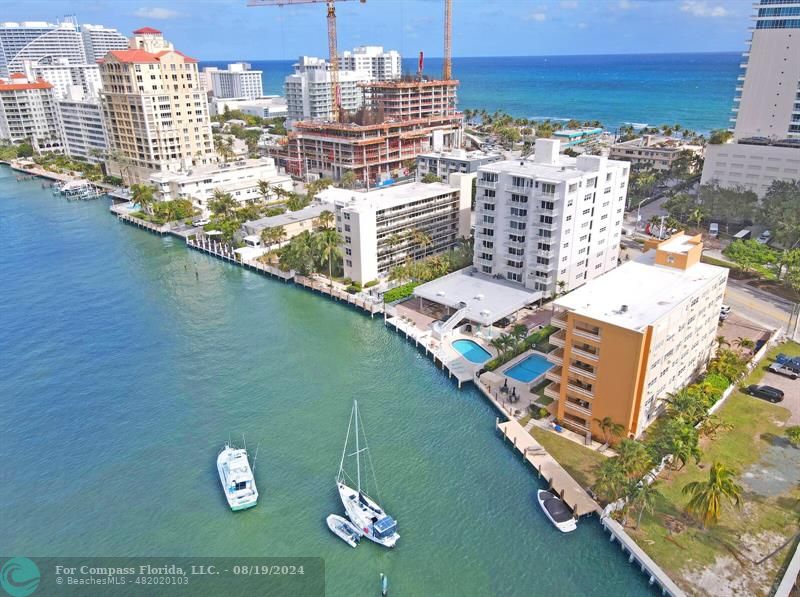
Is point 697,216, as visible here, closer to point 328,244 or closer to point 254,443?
point 328,244

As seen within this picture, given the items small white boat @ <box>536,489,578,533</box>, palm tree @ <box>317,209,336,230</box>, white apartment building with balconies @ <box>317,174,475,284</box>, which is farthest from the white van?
small white boat @ <box>536,489,578,533</box>

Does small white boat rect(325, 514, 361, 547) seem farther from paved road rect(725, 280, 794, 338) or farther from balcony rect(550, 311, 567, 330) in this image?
paved road rect(725, 280, 794, 338)

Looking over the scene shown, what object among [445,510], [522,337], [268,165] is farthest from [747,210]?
[268,165]

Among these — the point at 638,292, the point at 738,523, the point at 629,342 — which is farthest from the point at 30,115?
the point at 738,523

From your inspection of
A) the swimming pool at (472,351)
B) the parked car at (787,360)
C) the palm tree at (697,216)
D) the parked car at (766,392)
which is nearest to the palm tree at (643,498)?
the parked car at (766,392)

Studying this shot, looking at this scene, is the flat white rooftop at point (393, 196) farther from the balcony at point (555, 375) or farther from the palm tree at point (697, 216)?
the palm tree at point (697, 216)

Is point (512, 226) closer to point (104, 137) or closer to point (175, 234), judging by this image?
point (175, 234)
